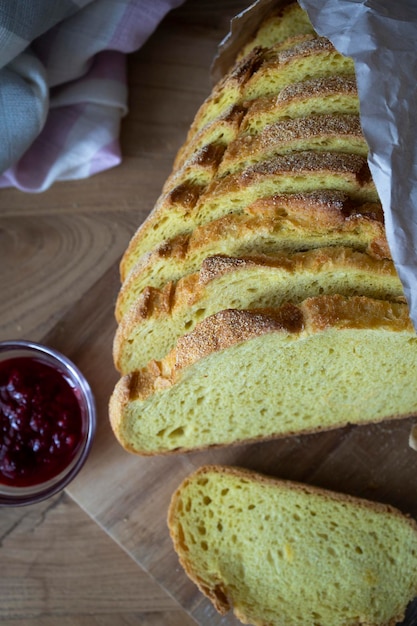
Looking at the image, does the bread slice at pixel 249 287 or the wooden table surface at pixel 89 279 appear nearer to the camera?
the bread slice at pixel 249 287

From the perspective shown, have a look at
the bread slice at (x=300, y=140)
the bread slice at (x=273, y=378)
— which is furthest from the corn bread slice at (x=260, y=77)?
the bread slice at (x=273, y=378)

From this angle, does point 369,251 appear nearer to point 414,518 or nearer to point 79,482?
point 414,518

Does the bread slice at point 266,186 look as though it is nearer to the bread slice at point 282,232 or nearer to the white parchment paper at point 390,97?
the bread slice at point 282,232

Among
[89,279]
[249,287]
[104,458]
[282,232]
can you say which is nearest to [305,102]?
[282,232]

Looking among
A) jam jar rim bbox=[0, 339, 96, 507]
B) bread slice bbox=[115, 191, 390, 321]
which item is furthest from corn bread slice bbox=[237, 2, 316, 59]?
jam jar rim bbox=[0, 339, 96, 507]

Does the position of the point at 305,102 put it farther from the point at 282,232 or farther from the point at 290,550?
the point at 290,550

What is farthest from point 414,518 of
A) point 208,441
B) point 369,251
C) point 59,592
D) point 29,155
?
point 29,155
